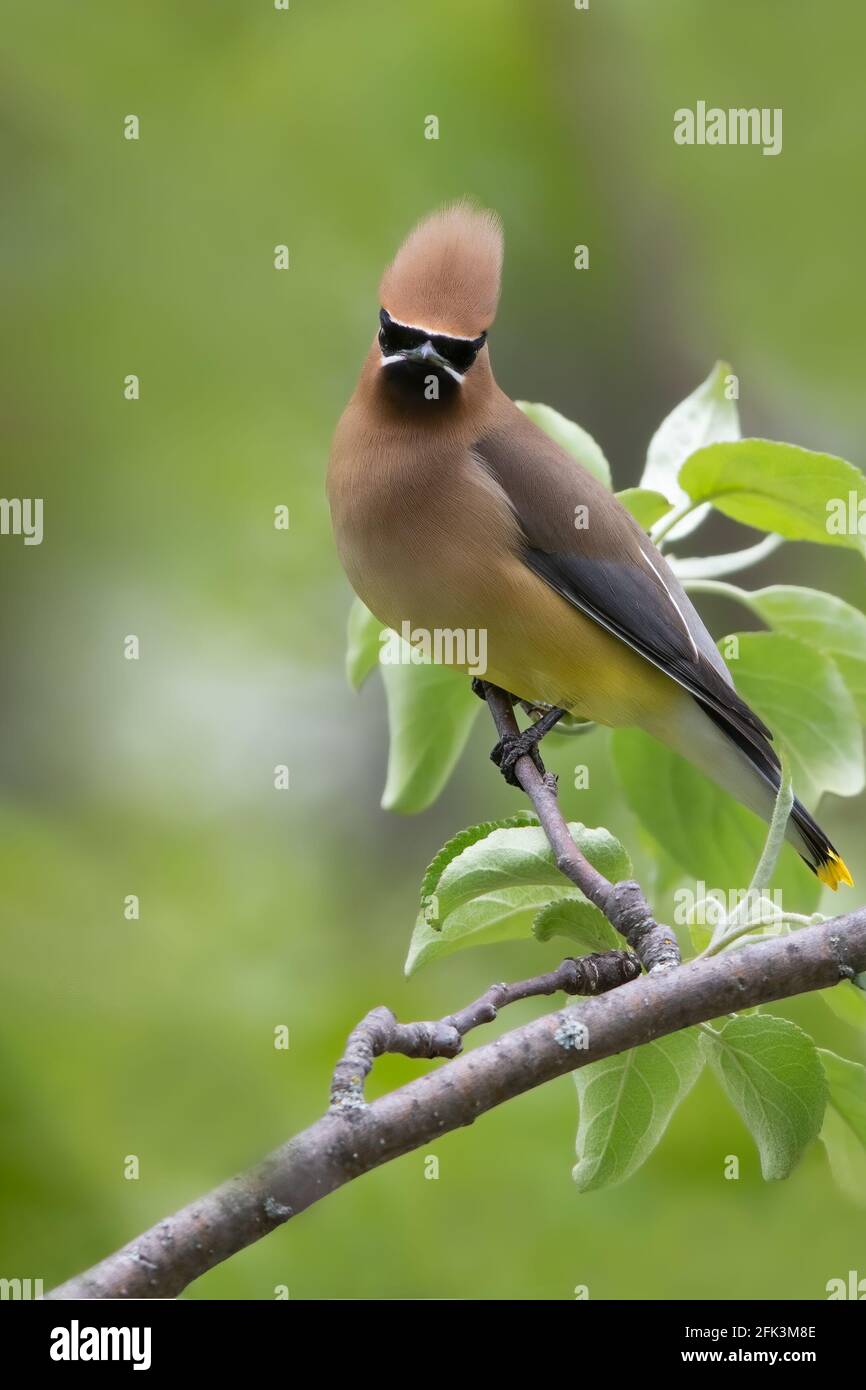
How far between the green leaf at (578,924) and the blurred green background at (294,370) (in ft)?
4.23

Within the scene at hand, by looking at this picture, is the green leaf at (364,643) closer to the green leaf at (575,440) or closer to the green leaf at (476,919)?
the green leaf at (575,440)

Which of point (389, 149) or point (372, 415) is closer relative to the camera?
point (372, 415)

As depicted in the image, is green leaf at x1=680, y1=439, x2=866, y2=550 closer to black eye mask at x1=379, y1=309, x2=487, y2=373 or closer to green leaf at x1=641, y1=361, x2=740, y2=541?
green leaf at x1=641, y1=361, x2=740, y2=541

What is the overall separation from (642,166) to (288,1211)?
12.5 ft

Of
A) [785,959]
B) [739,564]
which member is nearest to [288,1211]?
[785,959]

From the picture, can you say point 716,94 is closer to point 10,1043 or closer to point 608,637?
point 608,637

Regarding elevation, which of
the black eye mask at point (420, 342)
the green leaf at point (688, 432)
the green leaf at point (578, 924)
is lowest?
the green leaf at point (578, 924)

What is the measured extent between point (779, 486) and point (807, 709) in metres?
0.37

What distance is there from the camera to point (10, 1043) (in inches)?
114

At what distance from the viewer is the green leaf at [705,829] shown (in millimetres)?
2574

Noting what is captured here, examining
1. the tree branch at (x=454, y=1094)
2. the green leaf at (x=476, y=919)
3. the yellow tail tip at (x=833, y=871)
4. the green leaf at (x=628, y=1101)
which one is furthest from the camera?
the yellow tail tip at (x=833, y=871)

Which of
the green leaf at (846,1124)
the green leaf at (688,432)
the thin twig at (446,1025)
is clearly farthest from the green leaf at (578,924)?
the green leaf at (688,432)

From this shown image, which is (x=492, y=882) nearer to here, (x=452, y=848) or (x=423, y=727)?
(x=452, y=848)

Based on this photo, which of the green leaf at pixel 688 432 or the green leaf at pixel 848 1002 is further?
the green leaf at pixel 688 432
